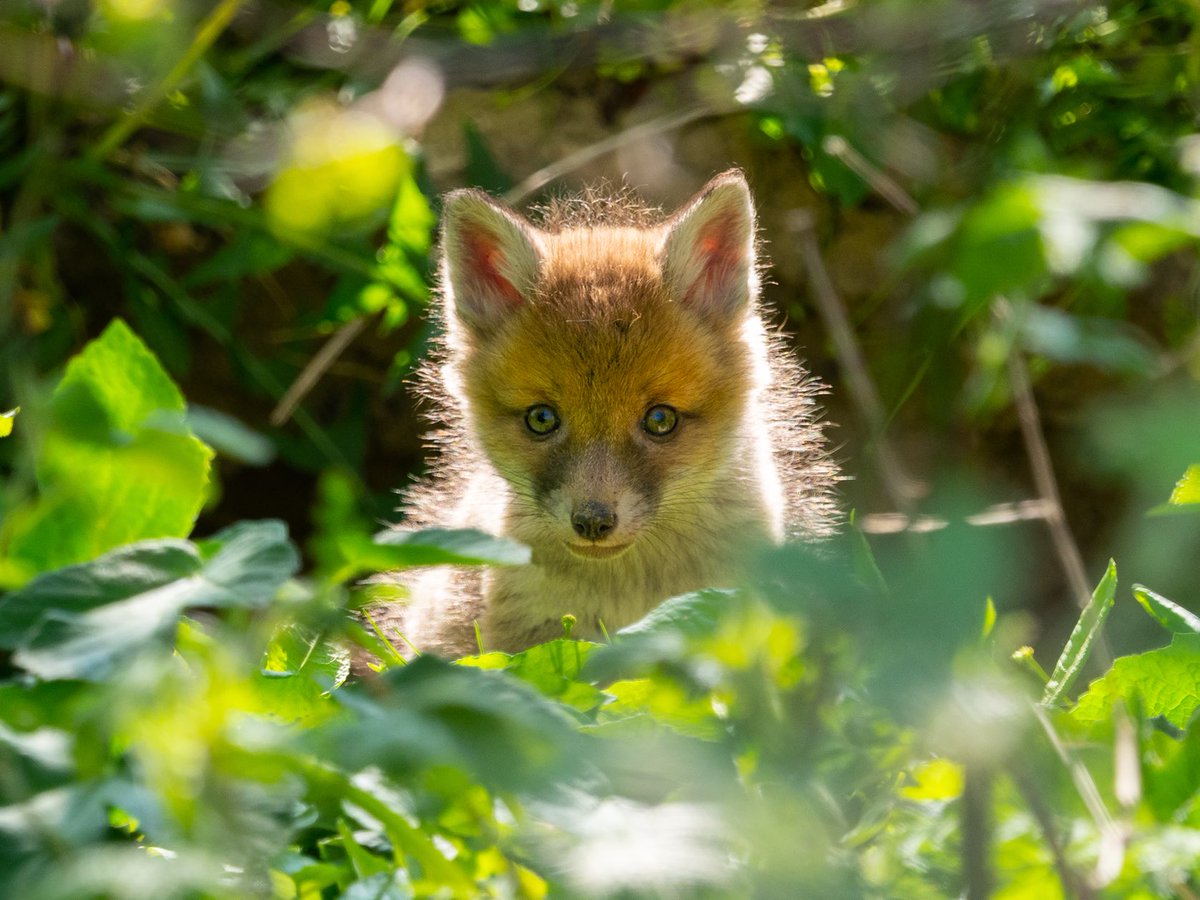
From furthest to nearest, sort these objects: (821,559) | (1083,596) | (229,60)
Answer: (229,60)
(1083,596)
(821,559)

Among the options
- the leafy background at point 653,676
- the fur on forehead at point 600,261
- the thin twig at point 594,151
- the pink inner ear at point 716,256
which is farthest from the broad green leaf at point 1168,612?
the thin twig at point 594,151

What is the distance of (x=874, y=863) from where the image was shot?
4.77 ft

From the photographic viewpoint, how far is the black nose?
3.97 metres

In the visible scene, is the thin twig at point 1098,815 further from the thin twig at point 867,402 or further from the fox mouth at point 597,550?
the fox mouth at point 597,550

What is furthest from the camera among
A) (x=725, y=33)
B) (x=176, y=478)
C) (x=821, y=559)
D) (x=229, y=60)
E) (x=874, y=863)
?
(x=229, y=60)

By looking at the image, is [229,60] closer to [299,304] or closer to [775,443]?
[299,304]

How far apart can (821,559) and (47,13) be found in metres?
4.21

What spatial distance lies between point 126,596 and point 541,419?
9.92 ft

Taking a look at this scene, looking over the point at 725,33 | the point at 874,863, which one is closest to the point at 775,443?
the point at 725,33

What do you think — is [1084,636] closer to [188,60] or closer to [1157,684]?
[1157,684]

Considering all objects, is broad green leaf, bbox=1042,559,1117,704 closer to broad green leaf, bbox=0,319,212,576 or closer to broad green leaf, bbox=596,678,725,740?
broad green leaf, bbox=596,678,725,740

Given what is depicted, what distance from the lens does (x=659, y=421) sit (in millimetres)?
4336

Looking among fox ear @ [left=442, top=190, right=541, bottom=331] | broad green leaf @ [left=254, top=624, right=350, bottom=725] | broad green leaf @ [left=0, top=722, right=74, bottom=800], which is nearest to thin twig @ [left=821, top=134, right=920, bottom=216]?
fox ear @ [left=442, top=190, right=541, bottom=331]

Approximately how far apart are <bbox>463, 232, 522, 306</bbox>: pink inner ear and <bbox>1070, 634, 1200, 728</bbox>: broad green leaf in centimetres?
279
